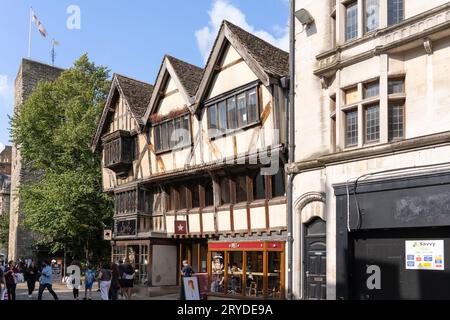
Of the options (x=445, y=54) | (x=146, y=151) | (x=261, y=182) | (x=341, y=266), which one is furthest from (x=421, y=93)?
(x=146, y=151)

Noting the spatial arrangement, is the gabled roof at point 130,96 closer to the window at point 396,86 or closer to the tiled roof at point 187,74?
the tiled roof at point 187,74

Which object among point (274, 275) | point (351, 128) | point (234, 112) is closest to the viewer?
point (351, 128)

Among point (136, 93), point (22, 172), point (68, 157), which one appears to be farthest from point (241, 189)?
point (22, 172)

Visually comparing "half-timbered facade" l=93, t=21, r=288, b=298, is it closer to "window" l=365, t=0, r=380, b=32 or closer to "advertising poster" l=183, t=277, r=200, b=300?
"advertising poster" l=183, t=277, r=200, b=300

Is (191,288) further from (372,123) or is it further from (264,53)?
(264,53)

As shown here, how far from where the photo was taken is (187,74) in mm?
22281

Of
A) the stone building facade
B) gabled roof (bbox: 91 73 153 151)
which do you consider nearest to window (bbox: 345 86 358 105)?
the stone building facade

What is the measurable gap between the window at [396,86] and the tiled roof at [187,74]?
29.1 ft

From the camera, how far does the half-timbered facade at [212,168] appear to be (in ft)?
56.0

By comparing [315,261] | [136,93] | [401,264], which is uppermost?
[136,93]

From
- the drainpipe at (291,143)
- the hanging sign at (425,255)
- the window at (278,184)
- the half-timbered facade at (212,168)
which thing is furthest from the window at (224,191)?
the hanging sign at (425,255)

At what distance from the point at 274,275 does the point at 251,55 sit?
7.15 metres
